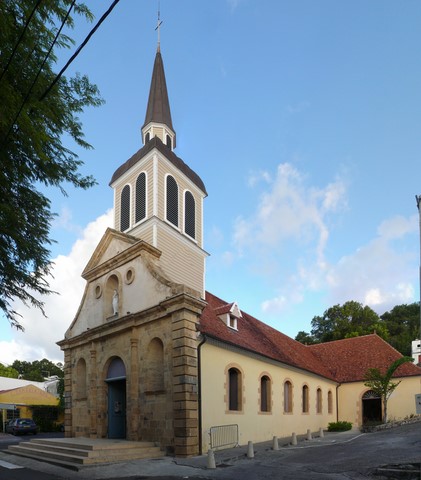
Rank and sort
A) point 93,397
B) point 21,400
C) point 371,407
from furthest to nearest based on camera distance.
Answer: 1. point 21,400
2. point 371,407
3. point 93,397

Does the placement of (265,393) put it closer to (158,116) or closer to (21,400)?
(158,116)

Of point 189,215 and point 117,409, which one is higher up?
point 189,215

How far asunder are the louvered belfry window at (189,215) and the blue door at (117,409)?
805 centimetres

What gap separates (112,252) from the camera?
69.2ft

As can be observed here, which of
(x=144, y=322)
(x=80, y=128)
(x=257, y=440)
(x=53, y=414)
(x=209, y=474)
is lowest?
(x=53, y=414)

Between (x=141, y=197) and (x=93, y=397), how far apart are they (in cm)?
954

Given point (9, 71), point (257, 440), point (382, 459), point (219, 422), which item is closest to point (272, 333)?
point (257, 440)

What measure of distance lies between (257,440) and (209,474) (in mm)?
8205

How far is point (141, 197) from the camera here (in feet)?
71.3

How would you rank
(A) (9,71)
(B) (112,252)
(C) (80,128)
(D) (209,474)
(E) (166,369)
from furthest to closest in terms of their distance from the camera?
(B) (112,252) < (E) (166,369) < (D) (209,474) < (C) (80,128) < (A) (9,71)

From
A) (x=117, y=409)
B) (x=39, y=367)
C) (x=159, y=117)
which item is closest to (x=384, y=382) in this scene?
(x=117, y=409)

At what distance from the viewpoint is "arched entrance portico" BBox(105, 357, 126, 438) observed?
1919 cm

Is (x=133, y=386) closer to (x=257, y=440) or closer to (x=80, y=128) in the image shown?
(x=257, y=440)

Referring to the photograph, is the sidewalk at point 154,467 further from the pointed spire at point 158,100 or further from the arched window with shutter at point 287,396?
the pointed spire at point 158,100
